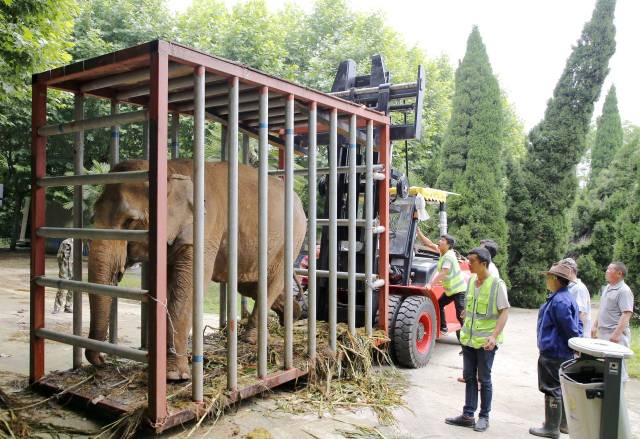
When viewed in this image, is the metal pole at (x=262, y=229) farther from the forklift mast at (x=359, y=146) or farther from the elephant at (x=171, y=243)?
the forklift mast at (x=359, y=146)

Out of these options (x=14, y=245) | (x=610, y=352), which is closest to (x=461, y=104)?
(x=610, y=352)

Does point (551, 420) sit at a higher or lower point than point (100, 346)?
lower

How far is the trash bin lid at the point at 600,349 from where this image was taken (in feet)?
10.9

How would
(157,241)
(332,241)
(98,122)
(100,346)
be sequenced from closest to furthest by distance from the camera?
(157,241)
(100,346)
(98,122)
(332,241)

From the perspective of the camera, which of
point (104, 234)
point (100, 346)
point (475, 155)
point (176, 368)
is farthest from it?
point (475, 155)

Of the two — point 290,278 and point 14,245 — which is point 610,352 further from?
point 14,245

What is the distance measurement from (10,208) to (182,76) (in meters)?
25.8

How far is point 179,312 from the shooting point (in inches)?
174

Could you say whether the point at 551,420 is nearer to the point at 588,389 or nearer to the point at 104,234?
the point at 588,389

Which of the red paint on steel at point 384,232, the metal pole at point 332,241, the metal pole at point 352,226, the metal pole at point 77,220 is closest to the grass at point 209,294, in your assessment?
the red paint on steel at point 384,232

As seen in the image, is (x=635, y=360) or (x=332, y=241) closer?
(x=332, y=241)

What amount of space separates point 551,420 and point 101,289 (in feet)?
12.2

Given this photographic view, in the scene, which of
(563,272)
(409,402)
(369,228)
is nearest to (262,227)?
(369,228)

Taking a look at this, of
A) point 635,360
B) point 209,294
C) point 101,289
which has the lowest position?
point 209,294
